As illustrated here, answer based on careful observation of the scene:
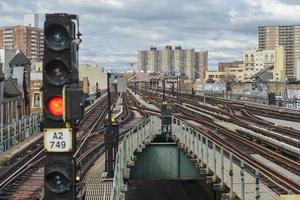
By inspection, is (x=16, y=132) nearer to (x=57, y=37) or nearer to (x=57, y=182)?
(x=57, y=182)

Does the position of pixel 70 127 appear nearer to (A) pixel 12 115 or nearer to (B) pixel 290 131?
(B) pixel 290 131

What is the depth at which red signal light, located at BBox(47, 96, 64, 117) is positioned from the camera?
6.05 meters

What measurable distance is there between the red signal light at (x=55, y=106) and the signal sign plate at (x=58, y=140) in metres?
0.19

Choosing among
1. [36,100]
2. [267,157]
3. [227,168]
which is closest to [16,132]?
[267,157]

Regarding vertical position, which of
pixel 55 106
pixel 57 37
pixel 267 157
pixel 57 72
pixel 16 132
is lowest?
pixel 267 157

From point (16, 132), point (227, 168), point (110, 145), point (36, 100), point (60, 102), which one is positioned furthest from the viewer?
point (36, 100)

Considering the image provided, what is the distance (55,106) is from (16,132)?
90.5 ft

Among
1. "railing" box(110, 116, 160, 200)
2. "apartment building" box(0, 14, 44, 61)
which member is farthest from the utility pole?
"apartment building" box(0, 14, 44, 61)

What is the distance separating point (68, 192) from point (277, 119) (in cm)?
4405

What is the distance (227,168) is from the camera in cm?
1855

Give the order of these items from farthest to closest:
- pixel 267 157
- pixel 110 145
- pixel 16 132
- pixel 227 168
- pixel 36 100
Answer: pixel 36 100
pixel 16 132
pixel 267 157
pixel 227 168
pixel 110 145

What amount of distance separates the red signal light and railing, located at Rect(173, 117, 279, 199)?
7012 millimetres

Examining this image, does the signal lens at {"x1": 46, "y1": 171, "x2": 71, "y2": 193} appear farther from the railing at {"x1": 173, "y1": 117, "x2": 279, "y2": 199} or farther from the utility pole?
the utility pole

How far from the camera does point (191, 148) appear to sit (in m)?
23.8
